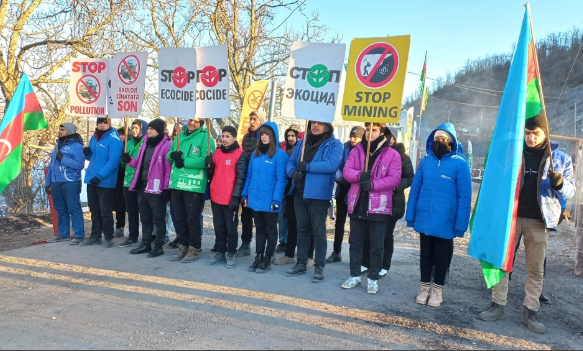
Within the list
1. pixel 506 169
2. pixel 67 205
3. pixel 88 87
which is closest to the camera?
pixel 506 169

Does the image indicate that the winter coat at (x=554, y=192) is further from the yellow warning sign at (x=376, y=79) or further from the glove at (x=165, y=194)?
the glove at (x=165, y=194)

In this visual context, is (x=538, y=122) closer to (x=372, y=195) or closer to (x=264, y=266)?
(x=372, y=195)

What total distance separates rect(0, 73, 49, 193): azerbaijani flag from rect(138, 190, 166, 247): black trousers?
6.39ft

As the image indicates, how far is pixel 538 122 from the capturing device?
4.55 meters

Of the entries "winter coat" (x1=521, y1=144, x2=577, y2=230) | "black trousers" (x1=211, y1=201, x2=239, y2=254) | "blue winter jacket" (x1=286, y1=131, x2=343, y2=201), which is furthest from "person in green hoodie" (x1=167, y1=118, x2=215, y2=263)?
"winter coat" (x1=521, y1=144, x2=577, y2=230)

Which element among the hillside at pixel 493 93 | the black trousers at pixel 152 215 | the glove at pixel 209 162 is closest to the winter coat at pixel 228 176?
the glove at pixel 209 162

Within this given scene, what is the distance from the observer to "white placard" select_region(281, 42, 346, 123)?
5.88 metres

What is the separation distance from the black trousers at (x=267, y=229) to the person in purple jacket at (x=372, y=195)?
1.13 metres

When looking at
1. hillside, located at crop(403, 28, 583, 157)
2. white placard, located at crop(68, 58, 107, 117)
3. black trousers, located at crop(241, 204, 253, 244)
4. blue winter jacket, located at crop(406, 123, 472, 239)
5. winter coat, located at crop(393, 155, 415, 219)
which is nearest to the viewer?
blue winter jacket, located at crop(406, 123, 472, 239)

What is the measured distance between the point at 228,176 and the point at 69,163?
2946 millimetres

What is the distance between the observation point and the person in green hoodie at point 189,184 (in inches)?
252

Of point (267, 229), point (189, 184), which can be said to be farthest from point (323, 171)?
point (189, 184)

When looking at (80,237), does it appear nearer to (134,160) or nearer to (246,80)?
(134,160)

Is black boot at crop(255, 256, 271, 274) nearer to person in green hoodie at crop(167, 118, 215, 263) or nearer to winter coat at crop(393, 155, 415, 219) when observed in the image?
person in green hoodie at crop(167, 118, 215, 263)
